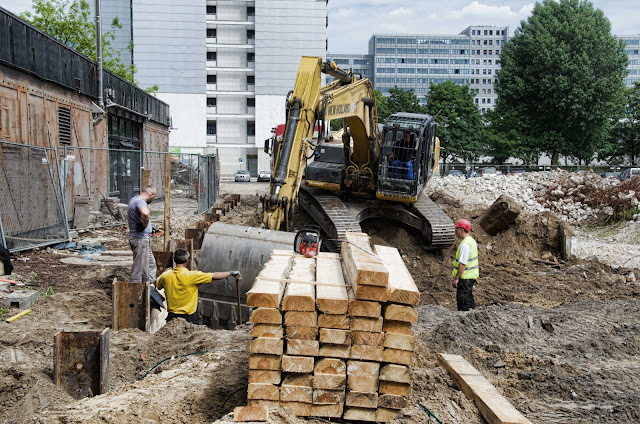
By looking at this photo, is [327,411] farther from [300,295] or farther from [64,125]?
[64,125]

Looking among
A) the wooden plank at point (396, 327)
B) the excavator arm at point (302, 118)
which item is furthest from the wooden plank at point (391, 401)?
the excavator arm at point (302, 118)

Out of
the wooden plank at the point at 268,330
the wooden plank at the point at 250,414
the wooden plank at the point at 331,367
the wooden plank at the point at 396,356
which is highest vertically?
the wooden plank at the point at 268,330

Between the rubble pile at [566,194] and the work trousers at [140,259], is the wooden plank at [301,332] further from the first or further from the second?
the rubble pile at [566,194]

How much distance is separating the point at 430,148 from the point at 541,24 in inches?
1397

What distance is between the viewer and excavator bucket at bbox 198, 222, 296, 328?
338 inches

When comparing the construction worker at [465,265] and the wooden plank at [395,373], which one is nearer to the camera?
the wooden plank at [395,373]

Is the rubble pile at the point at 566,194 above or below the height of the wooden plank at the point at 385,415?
above

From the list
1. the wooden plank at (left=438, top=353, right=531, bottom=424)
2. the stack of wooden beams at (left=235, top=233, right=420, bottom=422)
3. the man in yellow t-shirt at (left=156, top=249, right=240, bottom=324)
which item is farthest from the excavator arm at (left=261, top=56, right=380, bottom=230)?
the stack of wooden beams at (left=235, top=233, right=420, bottom=422)

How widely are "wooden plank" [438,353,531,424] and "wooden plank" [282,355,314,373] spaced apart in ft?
4.80

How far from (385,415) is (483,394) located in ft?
3.23

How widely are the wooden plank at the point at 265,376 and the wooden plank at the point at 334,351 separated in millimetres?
352

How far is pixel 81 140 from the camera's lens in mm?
17984

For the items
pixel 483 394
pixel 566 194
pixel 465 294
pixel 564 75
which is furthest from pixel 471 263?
pixel 564 75

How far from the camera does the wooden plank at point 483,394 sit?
4.42 m
